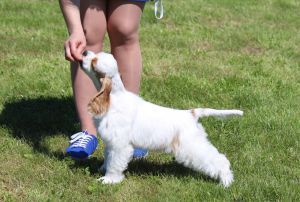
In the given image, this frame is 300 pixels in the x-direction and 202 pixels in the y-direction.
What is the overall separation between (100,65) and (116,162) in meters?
0.76

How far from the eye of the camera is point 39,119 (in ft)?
20.5

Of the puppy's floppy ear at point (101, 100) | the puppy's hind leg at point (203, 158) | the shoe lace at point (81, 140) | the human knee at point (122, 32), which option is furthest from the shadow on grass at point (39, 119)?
the puppy's hind leg at point (203, 158)

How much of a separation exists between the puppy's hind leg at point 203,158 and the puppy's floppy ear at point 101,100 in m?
0.64

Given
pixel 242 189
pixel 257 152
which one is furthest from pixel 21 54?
pixel 242 189

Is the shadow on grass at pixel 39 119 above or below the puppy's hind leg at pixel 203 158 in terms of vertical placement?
below

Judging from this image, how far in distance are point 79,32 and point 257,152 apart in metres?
1.91

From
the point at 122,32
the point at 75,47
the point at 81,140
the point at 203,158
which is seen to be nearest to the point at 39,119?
the point at 81,140

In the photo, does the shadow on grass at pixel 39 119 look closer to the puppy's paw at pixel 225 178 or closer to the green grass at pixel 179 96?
the green grass at pixel 179 96

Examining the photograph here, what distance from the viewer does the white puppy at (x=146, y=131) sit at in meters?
4.54

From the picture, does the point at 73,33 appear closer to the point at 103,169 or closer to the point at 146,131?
the point at 146,131

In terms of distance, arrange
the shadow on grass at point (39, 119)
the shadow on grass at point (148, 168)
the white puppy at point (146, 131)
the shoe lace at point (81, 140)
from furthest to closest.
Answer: the shadow on grass at point (39, 119), the shoe lace at point (81, 140), the shadow on grass at point (148, 168), the white puppy at point (146, 131)

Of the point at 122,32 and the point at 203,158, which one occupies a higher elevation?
the point at 122,32

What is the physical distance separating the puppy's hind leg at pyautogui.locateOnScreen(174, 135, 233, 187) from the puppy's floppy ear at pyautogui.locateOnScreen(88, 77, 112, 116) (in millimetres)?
641

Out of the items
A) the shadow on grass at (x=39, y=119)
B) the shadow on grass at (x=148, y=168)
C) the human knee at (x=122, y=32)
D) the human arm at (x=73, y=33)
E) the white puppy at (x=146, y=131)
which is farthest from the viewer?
the shadow on grass at (x=39, y=119)
